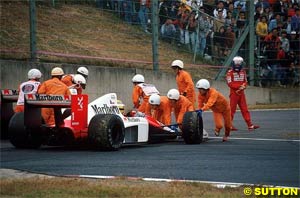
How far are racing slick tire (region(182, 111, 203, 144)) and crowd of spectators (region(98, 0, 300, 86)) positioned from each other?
31.9 ft

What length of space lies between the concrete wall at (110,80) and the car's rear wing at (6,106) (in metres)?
2.61

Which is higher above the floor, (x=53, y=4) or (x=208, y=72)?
(x=53, y=4)

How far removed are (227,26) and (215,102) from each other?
12.0m

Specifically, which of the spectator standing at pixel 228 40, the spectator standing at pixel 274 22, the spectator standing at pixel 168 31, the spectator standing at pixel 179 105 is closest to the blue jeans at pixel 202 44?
the spectator standing at pixel 168 31

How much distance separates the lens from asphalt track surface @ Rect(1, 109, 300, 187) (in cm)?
1013

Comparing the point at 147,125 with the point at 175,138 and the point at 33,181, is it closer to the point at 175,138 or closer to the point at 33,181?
the point at 175,138

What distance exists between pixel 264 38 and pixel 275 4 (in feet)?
4.68

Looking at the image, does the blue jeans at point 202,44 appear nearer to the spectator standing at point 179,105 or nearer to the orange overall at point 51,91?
the spectator standing at point 179,105

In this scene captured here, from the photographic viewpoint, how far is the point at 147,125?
14.5 m

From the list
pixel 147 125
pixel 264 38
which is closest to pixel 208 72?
pixel 264 38

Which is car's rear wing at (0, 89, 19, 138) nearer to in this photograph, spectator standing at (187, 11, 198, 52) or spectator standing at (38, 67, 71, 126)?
spectator standing at (38, 67, 71, 126)

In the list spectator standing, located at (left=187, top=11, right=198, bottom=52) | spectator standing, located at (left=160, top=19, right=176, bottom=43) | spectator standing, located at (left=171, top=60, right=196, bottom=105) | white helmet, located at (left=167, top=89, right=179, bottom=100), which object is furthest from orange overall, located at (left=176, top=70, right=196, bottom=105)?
spectator standing, located at (left=187, top=11, right=198, bottom=52)

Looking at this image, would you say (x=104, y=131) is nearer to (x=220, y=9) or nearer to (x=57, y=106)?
(x=57, y=106)

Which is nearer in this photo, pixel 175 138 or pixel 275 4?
pixel 175 138
